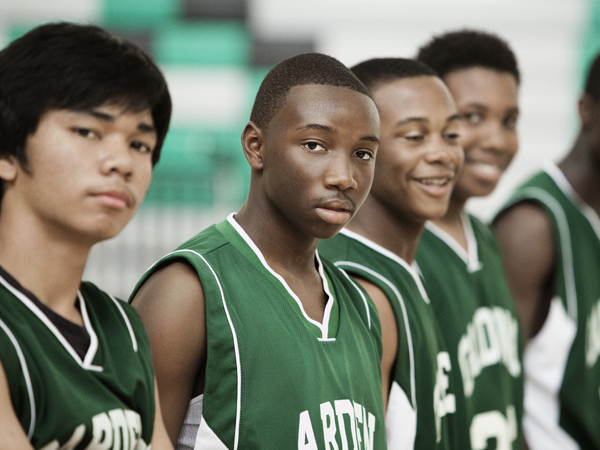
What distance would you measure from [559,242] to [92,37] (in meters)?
2.13

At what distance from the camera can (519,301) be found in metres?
3.04

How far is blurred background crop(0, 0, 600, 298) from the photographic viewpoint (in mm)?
7492

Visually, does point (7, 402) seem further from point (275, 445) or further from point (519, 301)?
point (519, 301)

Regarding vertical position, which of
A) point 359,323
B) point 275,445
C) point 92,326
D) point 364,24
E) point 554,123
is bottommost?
point 275,445

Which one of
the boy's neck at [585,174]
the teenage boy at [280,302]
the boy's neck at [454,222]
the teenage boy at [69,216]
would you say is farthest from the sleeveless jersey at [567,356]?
the teenage boy at [69,216]

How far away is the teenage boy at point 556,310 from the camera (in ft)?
9.87

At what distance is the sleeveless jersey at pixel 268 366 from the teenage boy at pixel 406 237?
0.83ft

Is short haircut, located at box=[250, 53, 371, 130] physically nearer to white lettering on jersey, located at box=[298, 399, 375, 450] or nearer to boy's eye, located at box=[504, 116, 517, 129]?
white lettering on jersey, located at box=[298, 399, 375, 450]

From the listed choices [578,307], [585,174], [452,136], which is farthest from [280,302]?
[585,174]

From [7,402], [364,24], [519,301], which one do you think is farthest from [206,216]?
[7,402]

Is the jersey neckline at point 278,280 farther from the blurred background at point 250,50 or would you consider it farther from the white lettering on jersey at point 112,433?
the blurred background at point 250,50

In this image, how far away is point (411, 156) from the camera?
7.22ft

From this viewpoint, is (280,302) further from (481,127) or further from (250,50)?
(250,50)

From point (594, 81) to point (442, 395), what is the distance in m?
1.75
